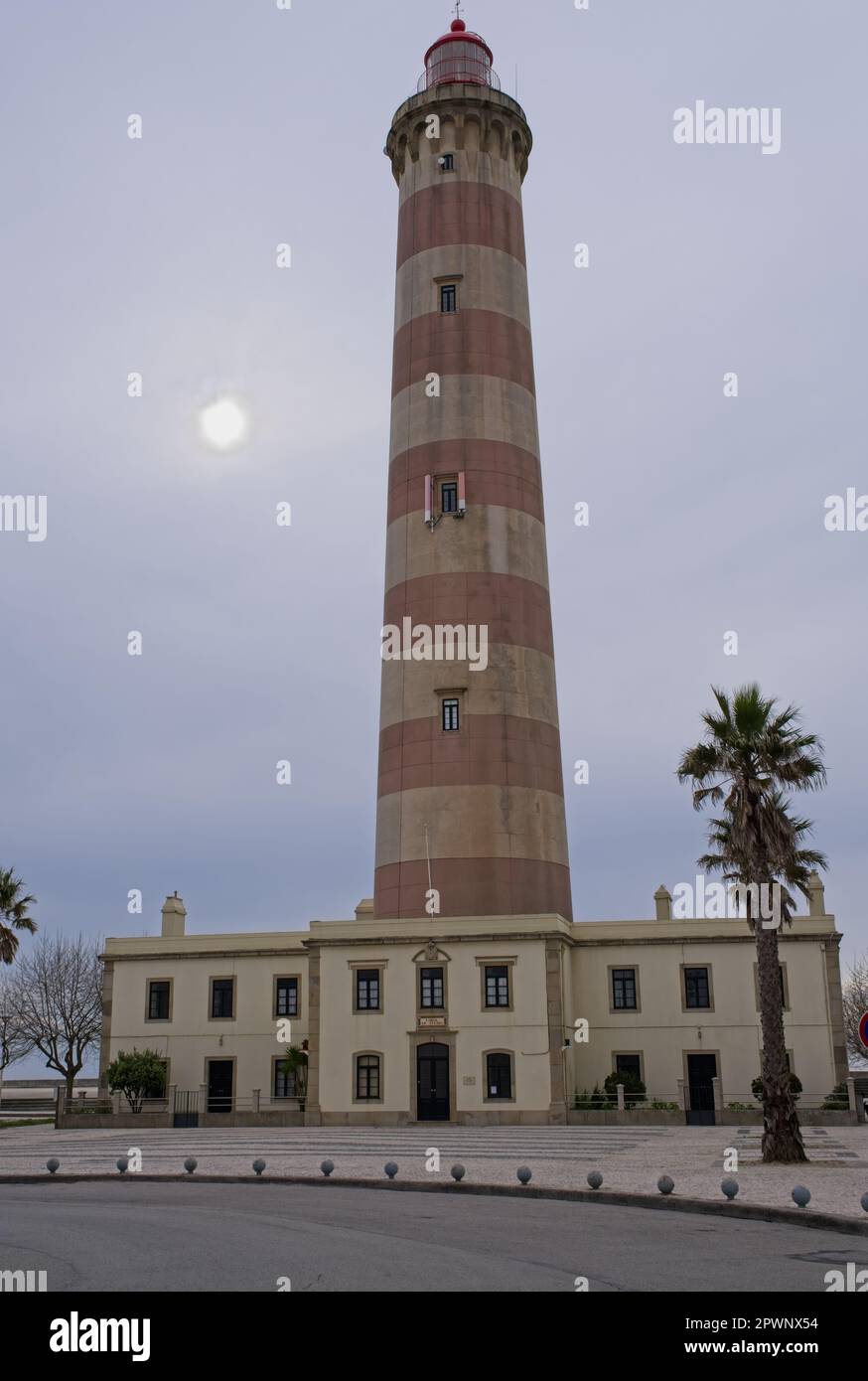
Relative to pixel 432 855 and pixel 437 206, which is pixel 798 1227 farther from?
pixel 437 206

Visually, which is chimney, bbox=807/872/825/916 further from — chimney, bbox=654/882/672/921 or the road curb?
the road curb

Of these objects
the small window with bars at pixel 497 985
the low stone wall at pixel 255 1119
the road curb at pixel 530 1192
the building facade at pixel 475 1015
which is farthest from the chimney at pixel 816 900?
the road curb at pixel 530 1192

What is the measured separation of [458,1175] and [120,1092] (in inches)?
1141

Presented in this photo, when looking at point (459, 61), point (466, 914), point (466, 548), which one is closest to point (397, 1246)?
point (466, 914)

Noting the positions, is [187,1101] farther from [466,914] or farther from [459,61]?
[459,61]

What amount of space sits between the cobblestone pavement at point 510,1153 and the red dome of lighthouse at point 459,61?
39610mm

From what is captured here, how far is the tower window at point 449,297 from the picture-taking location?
167ft

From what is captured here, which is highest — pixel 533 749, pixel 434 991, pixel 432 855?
pixel 533 749

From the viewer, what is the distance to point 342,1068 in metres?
43.7

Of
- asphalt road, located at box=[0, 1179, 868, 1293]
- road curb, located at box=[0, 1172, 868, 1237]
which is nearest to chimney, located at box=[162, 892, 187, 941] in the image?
road curb, located at box=[0, 1172, 868, 1237]

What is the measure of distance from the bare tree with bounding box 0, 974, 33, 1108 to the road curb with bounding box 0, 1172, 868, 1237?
50.5 meters

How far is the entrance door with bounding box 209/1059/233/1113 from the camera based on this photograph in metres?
49.1

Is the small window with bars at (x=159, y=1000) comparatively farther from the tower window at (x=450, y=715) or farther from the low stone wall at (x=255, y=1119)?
the tower window at (x=450, y=715)

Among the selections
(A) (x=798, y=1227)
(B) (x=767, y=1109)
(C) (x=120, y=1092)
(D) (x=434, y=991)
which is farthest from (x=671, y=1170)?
(C) (x=120, y=1092)
